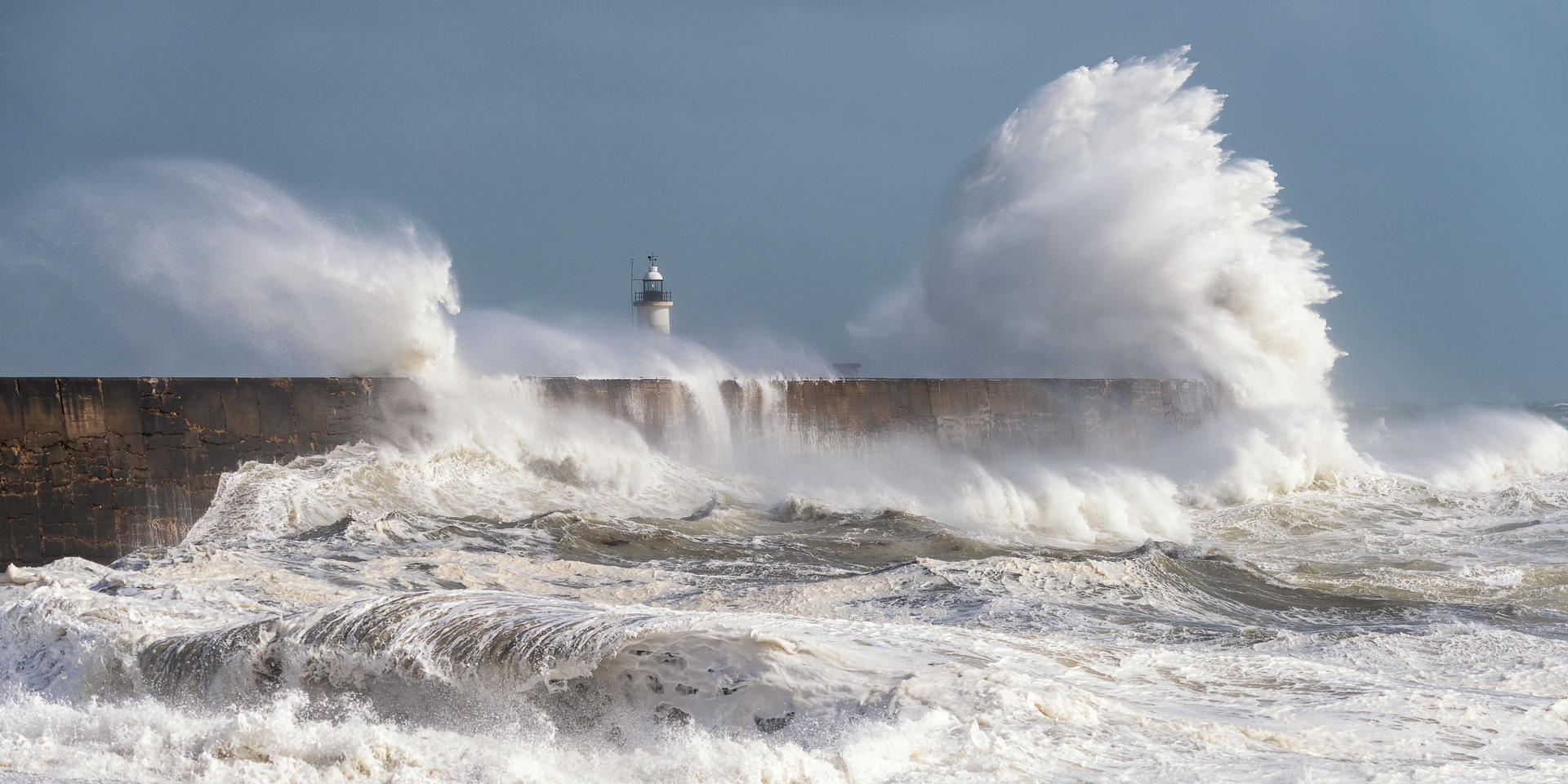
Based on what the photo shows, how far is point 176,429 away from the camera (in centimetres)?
672

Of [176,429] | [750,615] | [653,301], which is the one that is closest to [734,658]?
[750,615]

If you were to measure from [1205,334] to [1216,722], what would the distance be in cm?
1147

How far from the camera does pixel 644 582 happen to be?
529 centimetres

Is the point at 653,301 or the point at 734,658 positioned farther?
the point at 653,301

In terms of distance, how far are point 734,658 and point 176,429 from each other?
5.37 metres

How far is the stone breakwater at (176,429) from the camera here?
629 centimetres

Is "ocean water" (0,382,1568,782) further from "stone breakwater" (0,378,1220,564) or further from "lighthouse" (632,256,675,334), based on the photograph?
"lighthouse" (632,256,675,334)

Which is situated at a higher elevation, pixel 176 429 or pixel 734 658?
pixel 176 429

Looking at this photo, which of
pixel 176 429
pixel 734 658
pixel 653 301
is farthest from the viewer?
pixel 653 301

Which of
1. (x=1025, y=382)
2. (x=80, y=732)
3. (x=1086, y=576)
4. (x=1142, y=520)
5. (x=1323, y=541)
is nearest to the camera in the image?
(x=80, y=732)

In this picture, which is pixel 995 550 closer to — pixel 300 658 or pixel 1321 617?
pixel 1321 617

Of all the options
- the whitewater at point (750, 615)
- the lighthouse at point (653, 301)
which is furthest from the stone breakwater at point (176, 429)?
the lighthouse at point (653, 301)

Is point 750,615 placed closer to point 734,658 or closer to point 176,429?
point 734,658

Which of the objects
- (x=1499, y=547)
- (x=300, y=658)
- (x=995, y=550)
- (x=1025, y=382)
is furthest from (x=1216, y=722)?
(x=1025, y=382)
